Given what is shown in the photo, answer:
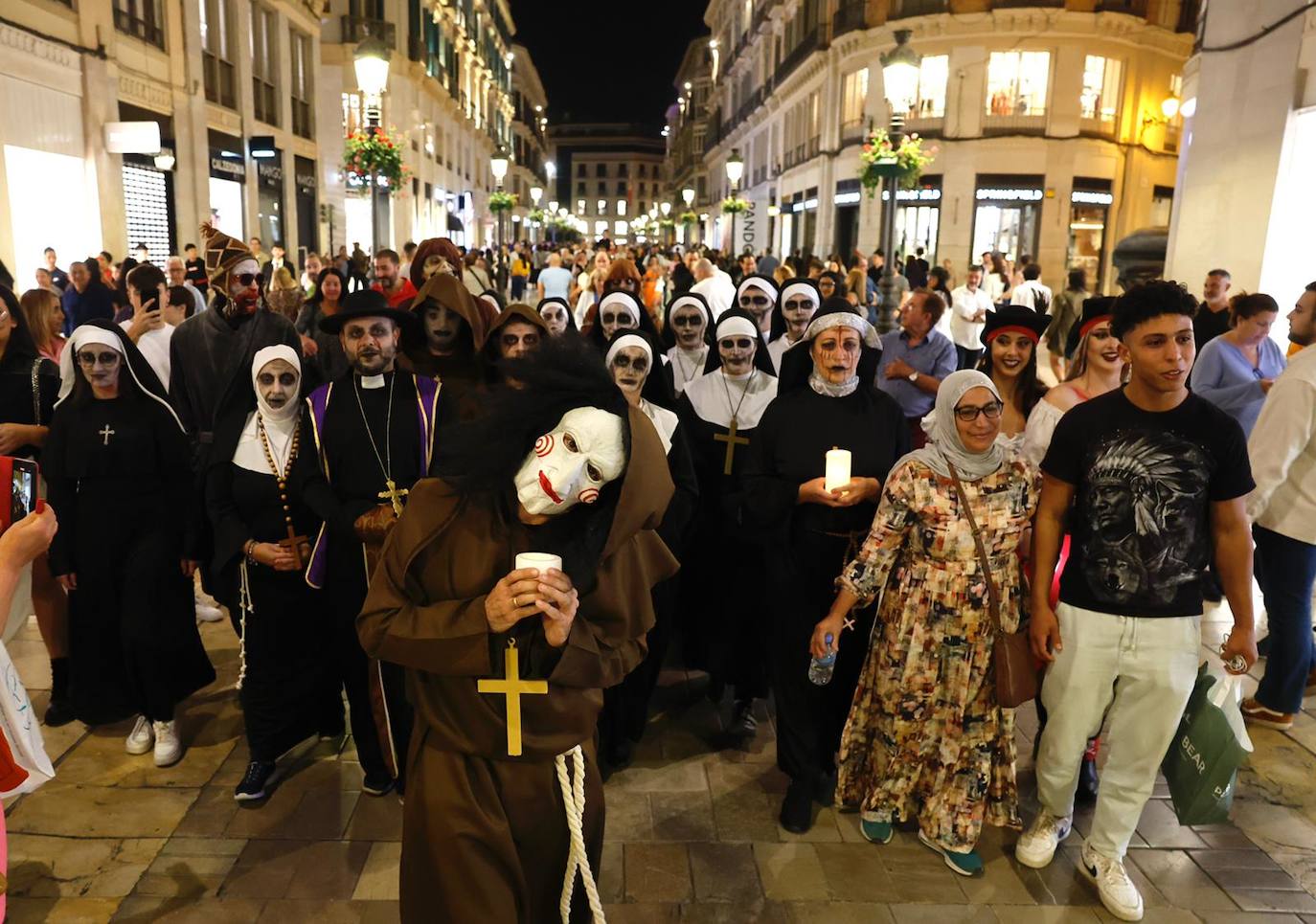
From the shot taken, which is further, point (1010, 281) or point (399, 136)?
point (399, 136)

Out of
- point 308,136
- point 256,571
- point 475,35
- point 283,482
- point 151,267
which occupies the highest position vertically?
point 475,35

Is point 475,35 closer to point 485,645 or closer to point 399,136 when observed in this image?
point 399,136

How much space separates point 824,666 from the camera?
12.5 feet

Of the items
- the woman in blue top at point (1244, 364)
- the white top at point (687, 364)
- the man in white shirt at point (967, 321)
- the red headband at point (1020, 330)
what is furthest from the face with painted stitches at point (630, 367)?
the man in white shirt at point (967, 321)

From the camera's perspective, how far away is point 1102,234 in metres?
30.0

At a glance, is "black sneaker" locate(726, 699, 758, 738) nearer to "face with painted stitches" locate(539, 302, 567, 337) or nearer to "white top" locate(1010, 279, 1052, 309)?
"face with painted stitches" locate(539, 302, 567, 337)

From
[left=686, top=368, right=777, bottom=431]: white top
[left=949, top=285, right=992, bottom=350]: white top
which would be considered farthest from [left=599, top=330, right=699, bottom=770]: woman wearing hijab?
[left=949, top=285, right=992, bottom=350]: white top

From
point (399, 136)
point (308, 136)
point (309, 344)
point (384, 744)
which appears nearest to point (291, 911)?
point (384, 744)

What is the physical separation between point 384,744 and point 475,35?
167 feet

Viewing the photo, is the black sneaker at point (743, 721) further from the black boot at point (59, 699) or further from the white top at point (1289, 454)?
the black boot at point (59, 699)

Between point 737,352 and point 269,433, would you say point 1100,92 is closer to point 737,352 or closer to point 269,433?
point 737,352

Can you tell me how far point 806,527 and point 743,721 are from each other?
1419 mm

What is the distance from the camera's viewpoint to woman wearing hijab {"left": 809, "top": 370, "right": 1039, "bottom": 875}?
11.7 feet

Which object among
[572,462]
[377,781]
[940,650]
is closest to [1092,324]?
[940,650]
